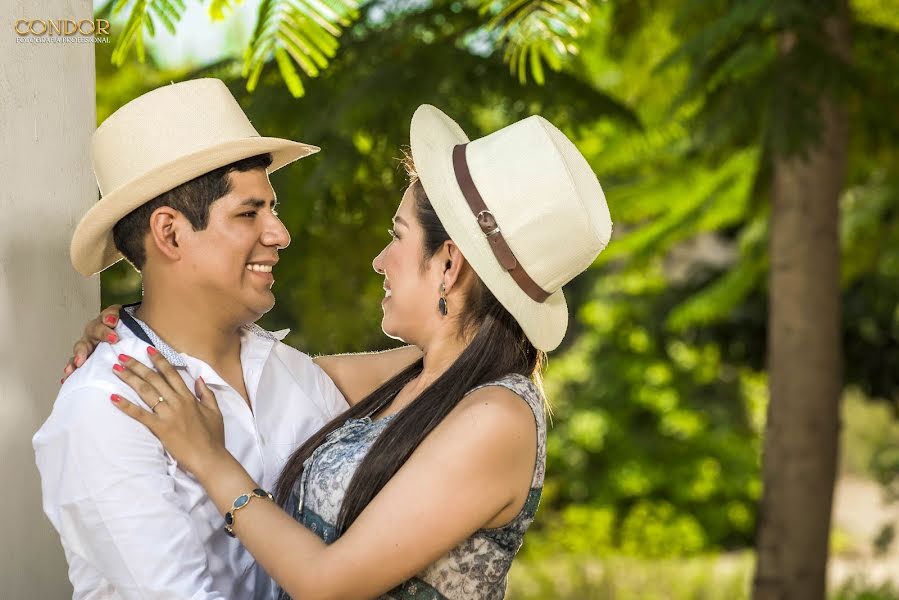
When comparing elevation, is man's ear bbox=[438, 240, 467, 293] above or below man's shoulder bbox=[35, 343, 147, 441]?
below

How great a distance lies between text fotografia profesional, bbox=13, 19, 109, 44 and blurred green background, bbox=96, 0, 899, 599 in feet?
0.82

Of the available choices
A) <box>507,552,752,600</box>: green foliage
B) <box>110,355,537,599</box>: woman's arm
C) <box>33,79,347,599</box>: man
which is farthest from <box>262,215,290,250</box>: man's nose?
<box>507,552,752,600</box>: green foliage

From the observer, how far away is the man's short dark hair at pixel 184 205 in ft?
8.66

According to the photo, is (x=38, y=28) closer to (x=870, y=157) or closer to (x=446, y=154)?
(x=446, y=154)

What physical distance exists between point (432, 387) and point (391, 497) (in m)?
0.36

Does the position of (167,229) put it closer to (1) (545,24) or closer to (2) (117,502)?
(2) (117,502)

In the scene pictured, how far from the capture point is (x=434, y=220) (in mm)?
2615

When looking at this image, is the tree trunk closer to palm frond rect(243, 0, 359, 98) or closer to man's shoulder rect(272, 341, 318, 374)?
man's shoulder rect(272, 341, 318, 374)

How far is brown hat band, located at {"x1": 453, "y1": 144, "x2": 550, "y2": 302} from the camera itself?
8.26ft

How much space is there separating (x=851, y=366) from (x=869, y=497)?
6492 mm

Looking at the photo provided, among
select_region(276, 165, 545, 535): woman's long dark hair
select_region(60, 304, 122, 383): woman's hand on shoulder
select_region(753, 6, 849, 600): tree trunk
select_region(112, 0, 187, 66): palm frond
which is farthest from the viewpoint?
select_region(753, 6, 849, 600): tree trunk

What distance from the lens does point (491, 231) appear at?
252cm

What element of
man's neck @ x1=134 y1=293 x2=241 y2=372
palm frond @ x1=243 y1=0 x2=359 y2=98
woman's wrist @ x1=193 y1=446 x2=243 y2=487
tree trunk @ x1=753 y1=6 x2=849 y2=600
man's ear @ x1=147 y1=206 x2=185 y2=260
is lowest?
tree trunk @ x1=753 y1=6 x2=849 y2=600

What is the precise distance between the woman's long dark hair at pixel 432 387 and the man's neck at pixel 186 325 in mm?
346
